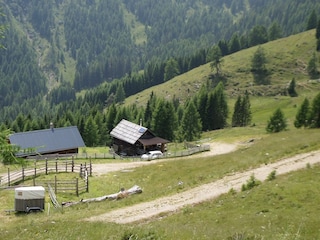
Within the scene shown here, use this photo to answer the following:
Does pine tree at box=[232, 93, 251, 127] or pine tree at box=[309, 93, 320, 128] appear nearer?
pine tree at box=[309, 93, 320, 128]

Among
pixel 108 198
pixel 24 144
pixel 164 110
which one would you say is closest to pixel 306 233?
pixel 108 198

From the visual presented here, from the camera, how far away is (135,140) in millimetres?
74688

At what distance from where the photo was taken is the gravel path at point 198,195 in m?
27.9

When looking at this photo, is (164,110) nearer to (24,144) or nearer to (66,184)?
(24,144)

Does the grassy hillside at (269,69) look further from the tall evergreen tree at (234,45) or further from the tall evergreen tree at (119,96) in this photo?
the tall evergreen tree at (234,45)

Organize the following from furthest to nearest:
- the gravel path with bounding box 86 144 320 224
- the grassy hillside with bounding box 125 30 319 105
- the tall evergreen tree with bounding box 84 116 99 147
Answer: the grassy hillside with bounding box 125 30 319 105 < the tall evergreen tree with bounding box 84 116 99 147 < the gravel path with bounding box 86 144 320 224

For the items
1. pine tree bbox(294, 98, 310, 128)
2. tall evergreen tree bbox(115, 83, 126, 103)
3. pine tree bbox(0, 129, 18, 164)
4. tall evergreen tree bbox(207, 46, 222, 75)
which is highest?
tall evergreen tree bbox(207, 46, 222, 75)

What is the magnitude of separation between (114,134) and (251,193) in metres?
56.7

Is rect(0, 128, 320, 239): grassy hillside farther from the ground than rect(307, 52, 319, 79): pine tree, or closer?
closer

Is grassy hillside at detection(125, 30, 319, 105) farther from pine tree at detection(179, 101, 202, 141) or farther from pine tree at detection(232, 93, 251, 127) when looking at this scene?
pine tree at detection(179, 101, 202, 141)

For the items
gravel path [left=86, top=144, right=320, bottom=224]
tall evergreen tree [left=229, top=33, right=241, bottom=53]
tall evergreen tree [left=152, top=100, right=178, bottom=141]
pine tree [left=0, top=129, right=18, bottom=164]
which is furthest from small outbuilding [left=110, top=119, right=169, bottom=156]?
tall evergreen tree [left=229, top=33, right=241, bottom=53]

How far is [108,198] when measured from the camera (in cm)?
3497

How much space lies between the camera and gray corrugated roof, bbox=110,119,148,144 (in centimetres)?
7531

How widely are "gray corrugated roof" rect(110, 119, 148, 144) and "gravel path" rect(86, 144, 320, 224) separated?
41.4 m
